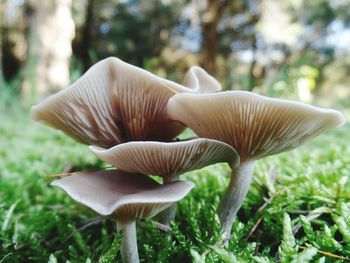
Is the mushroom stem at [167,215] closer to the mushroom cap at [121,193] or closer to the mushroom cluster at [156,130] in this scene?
the mushroom cluster at [156,130]

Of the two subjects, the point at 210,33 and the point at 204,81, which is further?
the point at 210,33

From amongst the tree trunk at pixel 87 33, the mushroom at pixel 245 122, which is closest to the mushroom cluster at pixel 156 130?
the mushroom at pixel 245 122

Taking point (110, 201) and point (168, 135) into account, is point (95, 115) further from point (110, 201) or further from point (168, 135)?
point (110, 201)

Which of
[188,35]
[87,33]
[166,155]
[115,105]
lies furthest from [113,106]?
[188,35]

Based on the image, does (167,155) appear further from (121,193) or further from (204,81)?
(204,81)

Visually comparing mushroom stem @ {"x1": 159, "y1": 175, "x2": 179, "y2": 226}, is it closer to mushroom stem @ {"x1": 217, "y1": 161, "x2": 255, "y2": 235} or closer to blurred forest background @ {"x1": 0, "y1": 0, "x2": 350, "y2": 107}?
mushroom stem @ {"x1": 217, "y1": 161, "x2": 255, "y2": 235}

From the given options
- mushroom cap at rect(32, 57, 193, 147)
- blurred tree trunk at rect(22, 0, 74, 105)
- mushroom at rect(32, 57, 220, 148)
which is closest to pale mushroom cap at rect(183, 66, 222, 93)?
mushroom at rect(32, 57, 220, 148)
